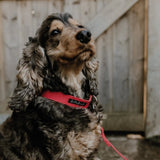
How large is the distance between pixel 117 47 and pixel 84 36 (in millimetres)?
1463

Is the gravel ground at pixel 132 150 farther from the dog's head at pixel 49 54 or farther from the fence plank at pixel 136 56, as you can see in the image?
the dog's head at pixel 49 54

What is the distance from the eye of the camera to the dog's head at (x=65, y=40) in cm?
174

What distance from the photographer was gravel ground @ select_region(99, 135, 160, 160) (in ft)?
8.87

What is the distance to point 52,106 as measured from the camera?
1811mm

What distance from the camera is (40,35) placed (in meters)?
2.00

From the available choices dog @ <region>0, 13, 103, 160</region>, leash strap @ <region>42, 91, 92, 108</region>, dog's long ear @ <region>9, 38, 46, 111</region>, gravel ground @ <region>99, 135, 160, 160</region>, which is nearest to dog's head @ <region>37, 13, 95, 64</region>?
dog @ <region>0, 13, 103, 160</region>

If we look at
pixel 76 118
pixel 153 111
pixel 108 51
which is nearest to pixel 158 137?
pixel 153 111

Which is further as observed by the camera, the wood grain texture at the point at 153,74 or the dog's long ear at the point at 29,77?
the wood grain texture at the point at 153,74

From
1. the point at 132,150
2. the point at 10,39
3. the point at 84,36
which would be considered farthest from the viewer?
the point at 10,39

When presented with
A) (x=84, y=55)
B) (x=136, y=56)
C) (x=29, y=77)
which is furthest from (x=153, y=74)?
(x=29, y=77)

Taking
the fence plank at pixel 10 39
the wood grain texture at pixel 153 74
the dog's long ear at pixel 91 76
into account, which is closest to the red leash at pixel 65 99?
the dog's long ear at pixel 91 76

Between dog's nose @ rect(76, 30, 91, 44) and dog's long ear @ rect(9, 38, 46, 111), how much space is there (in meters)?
0.41

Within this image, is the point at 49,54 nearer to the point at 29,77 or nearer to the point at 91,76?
the point at 29,77

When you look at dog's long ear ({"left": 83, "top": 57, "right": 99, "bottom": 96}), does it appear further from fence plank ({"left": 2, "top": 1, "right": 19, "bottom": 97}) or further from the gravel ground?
fence plank ({"left": 2, "top": 1, "right": 19, "bottom": 97})
